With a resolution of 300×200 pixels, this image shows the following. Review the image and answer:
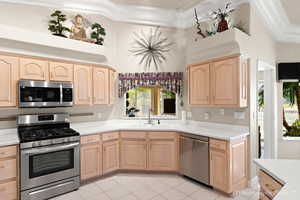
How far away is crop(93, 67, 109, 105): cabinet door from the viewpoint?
3625 millimetres

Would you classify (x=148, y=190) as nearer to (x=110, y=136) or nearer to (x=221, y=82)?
(x=110, y=136)

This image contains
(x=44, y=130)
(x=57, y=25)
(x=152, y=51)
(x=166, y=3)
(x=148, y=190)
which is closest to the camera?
(x=148, y=190)

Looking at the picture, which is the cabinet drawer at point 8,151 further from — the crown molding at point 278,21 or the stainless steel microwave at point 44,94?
the crown molding at point 278,21

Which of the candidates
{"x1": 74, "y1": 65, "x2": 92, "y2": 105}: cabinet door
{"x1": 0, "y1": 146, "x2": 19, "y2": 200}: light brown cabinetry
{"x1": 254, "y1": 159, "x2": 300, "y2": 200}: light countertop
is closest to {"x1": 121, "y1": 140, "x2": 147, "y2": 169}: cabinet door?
{"x1": 74, "y1": 65, "x2": 92, "y2": 105}: cabinet door

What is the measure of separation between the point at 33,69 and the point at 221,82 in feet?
10.2

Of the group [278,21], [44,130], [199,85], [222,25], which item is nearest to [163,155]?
[199,85]

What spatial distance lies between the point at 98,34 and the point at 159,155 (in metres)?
2.70

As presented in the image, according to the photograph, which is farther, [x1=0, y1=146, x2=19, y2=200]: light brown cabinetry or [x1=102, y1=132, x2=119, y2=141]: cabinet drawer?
[x1=102, y1=132, x2=119, y2=141]: cabinet drawer

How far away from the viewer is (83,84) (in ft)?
11.4

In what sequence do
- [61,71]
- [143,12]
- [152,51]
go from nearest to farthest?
[61,71]
[143,12]
[152,51]

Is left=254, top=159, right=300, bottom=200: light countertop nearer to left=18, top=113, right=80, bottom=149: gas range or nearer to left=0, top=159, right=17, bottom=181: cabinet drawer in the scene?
left=18, top=113, right=80, bottom=149: gas range

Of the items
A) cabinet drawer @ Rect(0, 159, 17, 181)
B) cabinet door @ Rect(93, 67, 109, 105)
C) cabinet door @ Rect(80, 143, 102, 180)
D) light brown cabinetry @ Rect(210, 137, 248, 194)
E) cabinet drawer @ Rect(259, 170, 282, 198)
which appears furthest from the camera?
cabinet door @ Rect(93, 67, 109, 105)

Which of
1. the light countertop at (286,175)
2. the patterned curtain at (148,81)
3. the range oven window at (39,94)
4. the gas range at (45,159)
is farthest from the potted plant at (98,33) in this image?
the light countertop at (286,175)

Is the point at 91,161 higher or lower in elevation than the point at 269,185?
lower
